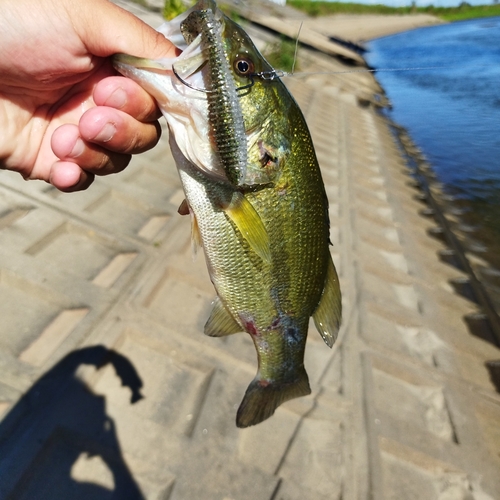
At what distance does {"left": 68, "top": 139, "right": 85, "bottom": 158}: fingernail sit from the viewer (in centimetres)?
196

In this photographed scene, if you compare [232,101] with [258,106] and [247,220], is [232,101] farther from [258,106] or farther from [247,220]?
[247,220]

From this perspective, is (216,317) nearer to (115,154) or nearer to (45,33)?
(115,154)

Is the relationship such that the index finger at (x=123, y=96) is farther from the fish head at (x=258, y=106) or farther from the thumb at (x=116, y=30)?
the fish head at (x=258, y=106)

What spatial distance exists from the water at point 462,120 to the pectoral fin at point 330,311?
2.14 m

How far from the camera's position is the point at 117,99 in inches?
67.2

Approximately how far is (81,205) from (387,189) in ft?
20.0

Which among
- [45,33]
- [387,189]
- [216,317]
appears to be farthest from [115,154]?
[387,189]

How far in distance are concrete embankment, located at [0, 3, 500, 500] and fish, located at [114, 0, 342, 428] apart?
683mm

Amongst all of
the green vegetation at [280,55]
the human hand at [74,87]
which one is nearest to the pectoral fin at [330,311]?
the human hand at [74,87]

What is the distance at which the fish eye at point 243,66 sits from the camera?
4.99ft

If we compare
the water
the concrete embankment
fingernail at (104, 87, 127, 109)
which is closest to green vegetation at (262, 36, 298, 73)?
the water

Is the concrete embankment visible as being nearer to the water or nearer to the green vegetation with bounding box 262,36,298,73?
the water

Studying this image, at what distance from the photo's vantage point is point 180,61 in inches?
57.9

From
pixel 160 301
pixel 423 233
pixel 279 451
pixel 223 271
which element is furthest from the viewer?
pixel 423 233
